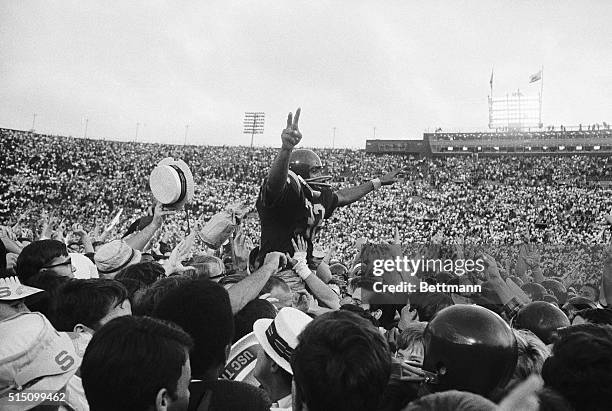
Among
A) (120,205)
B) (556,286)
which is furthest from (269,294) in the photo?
(120,205)

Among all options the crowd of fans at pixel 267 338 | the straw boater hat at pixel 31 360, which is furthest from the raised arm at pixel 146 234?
the straw boater hat at pixel 31 360

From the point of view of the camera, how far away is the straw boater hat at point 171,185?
5044 mm

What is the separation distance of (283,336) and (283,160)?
1767 mm

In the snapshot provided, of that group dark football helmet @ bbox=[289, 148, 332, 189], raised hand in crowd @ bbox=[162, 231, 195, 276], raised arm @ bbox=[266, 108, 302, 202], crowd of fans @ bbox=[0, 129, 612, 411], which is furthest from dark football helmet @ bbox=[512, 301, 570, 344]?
raised hand in crowd @ bbox=[162, 231, 195, 276]

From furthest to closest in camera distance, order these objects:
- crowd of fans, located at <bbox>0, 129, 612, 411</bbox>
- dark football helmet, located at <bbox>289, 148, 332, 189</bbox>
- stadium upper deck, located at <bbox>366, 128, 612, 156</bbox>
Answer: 1. stadium upper deck, located at <bbox>366, 128, 612, 156</bbox>
2. dark football helmet, located at <bbox>289, 148, 332, 189</bbox>
3. crowd of fans, located at <bbox>0, 129, 612, 411</bbox>

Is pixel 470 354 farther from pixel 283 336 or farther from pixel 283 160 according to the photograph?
pixel 283 160

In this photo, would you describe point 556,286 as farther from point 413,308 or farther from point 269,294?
point 269,294

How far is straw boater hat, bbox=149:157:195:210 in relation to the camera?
5044mm

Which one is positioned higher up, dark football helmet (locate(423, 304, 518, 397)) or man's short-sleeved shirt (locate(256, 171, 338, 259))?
man's short-sleeved shirt (locate(256, 171, 338, 259))

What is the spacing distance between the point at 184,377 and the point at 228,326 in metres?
0.45

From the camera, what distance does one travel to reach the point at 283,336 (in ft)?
7.27

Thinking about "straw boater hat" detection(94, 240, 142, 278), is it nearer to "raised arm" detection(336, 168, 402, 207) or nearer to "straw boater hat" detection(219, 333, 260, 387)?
"raised arm" detection(336, 168, 402, 207)

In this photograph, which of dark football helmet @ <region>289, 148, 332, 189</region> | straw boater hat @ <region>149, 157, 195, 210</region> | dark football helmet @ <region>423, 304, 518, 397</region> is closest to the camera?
dark football helmet @ <region>423, 304, 518, 397</region>

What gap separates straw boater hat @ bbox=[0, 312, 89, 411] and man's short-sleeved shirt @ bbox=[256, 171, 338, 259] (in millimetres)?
2312
